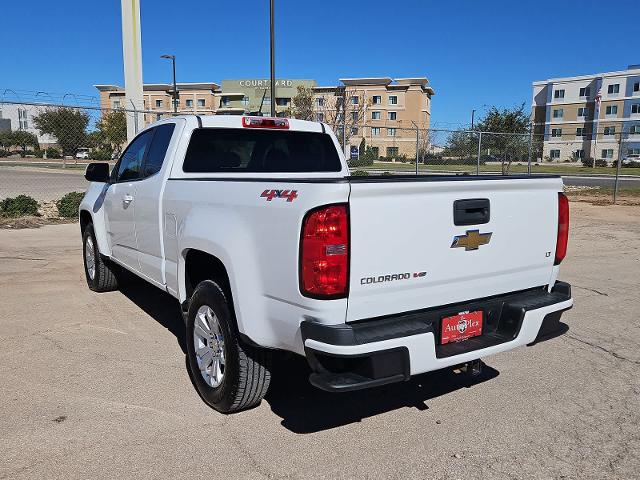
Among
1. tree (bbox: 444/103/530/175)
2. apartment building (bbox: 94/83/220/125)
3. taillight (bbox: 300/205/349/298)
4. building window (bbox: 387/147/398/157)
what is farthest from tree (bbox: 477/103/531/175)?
apartment building (bbox: 94/83/220/125)

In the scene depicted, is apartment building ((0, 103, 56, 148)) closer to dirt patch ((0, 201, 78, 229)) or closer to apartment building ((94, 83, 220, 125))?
dirt patch ((0, 201, 78, 229))

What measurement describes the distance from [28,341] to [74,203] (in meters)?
9.15

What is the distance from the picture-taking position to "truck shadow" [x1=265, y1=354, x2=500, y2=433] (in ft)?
11.4

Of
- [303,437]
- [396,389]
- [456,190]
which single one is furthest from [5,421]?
[456,190]

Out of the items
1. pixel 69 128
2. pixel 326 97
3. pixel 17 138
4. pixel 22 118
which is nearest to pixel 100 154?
pixel 69 128

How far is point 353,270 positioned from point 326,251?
17 centimetres

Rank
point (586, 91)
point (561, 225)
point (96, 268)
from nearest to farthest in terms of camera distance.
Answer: point (561, 225)
point (96, 268)
point (586, 91)

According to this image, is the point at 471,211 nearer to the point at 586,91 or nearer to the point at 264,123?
the point at 264,123

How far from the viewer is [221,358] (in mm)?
3502

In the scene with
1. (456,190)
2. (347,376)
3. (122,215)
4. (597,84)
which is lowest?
(347,376)

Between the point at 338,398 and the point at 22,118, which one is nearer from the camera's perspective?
the point at 338,398

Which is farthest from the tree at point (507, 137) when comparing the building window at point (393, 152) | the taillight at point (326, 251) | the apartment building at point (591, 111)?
the apartment building at point (591, 111)

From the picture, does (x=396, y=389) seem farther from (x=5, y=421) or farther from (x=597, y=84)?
(x=597, y=84)

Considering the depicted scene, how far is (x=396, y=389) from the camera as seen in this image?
3.95 metres
